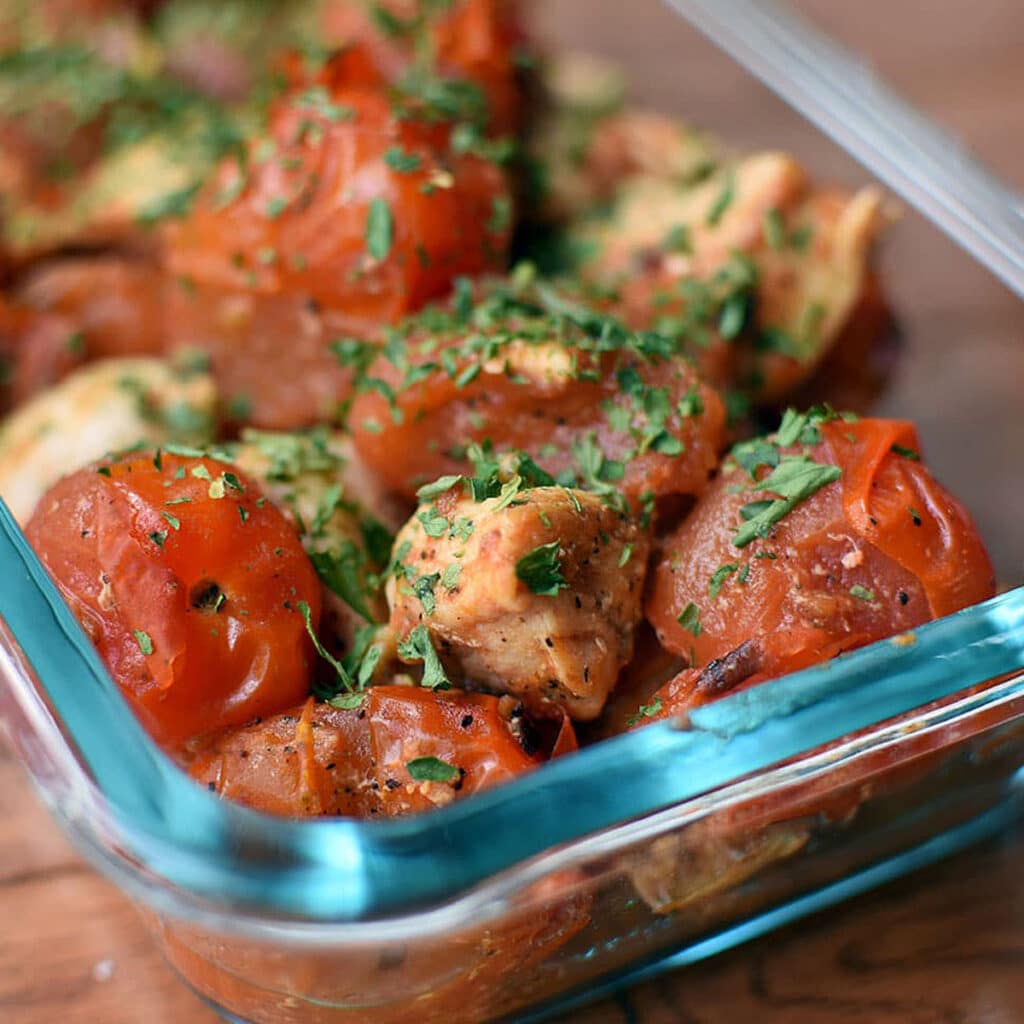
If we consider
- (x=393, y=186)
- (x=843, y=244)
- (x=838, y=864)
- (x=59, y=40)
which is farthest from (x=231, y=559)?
(x=59, y=40)

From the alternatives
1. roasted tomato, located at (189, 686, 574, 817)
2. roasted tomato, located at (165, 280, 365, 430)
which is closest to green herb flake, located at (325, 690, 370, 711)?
roasted tomato, located at (189, 686, 574, 817)

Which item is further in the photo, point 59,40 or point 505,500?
point 59,40

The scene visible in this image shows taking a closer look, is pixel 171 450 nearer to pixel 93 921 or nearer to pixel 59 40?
pixel 93 921

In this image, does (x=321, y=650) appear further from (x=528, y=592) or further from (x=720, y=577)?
(x=720, y=577)

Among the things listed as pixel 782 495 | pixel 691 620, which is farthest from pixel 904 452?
pixel 691 620

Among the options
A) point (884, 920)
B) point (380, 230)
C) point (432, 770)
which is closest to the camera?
point (432, 770)
